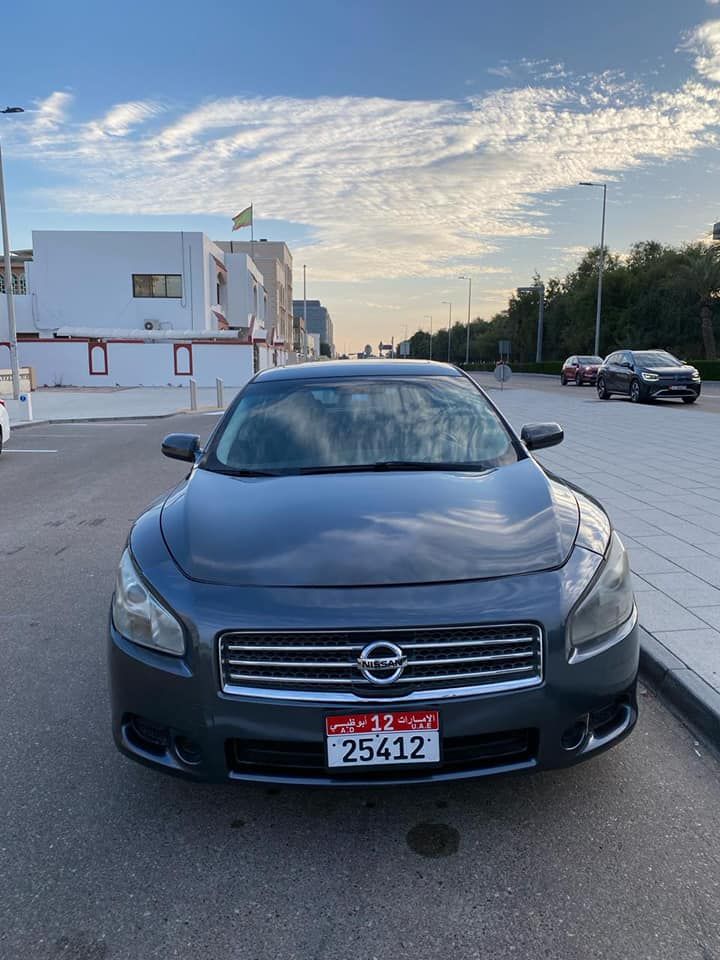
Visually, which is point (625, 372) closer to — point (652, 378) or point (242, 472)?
point (652, 378)

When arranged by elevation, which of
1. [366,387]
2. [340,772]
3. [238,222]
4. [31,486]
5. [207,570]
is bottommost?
[31,486]

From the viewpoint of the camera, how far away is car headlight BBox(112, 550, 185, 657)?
2.38 m

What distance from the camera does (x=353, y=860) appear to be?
2.38 meters

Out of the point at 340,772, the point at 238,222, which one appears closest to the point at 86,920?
the point at 340,772

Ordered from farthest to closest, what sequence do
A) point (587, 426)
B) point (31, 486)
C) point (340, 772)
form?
1. point (587, 426)
2. point (31, 486)
3. point (340, 772)

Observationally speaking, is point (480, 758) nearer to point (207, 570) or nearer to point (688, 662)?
point (207, 570)

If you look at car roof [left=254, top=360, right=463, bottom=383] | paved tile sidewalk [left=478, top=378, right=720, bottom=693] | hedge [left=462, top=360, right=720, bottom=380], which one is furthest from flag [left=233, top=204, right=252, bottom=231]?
car roof [left=254, top=360, right=463, bottom=383]

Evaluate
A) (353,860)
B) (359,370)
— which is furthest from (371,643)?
(359,370)

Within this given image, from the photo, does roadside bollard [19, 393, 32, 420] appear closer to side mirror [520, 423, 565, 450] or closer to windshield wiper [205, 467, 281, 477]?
windshield wiper [205, 467, 281, 477]

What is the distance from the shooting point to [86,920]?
2.12 metres

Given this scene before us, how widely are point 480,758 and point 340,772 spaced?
1.48ft

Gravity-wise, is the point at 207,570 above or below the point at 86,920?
above

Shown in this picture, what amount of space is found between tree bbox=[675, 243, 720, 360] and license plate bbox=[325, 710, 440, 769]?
56898mm

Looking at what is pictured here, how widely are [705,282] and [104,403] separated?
4421 cm
